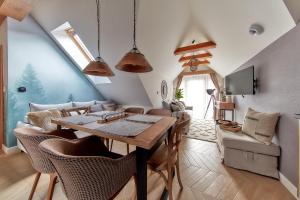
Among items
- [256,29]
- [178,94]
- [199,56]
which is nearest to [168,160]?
[256,29]

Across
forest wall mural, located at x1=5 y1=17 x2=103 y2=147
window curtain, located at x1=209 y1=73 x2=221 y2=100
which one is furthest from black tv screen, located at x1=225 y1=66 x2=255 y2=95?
forest wall mural, located at x1=5 y1=17 x2=103 y2=147

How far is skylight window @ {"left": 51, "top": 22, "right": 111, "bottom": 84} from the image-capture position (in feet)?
11.1

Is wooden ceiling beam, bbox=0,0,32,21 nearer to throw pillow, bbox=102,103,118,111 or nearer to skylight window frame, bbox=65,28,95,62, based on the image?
skylight window frame, bbox=65,28,95,62

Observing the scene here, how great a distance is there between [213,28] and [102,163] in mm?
3345

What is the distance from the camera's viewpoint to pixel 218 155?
273 cm

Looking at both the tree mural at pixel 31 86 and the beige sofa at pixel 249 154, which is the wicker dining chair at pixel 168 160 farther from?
the tree mural at pixel 31 86

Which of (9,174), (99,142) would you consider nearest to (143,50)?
(99,142)

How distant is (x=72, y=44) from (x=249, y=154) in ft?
14.7

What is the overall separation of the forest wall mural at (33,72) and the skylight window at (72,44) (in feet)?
0.68

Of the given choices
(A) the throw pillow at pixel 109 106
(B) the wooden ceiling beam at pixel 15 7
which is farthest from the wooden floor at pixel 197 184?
(B) the wooden ceiling beam at pixel 15 7

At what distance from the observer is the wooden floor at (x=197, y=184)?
1683mm

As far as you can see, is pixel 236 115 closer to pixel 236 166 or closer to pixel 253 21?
pixel 236 166

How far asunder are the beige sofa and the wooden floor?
10cm

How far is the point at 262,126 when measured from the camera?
7.02 ft
